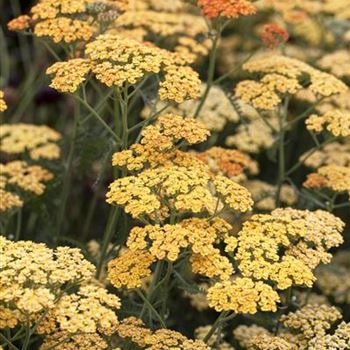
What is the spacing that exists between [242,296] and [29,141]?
2.29 metres

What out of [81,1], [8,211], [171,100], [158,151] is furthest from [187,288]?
[81,1]

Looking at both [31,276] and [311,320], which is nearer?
[31,276]

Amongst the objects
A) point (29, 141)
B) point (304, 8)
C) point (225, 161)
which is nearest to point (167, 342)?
point (225, 161)

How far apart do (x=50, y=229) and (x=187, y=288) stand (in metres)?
1.36

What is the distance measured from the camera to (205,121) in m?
5.22

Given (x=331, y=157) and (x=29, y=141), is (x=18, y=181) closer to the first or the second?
(x=29, y=141)

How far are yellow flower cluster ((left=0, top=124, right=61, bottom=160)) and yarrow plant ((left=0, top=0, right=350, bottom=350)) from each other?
0.02 metres

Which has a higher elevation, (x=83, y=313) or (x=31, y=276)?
(x=31, y=276)

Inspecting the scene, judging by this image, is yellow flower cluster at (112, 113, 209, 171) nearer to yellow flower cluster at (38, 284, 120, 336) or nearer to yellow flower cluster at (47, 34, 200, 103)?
yellow flower cluster at (47, 34, 200, 103)

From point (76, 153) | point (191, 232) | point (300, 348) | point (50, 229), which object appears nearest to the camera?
point (191, 232)

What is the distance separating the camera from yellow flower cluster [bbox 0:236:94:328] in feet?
9.67

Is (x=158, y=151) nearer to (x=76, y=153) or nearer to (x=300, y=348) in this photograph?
(x=300, y=348)

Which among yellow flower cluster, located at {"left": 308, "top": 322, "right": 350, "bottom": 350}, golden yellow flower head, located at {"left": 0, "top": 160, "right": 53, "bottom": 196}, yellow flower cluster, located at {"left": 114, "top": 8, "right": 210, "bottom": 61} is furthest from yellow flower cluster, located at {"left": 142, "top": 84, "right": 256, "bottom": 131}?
yellow flower cluster, located at {"left": 308, "top": 322, "right": 350, "bottom": 350}

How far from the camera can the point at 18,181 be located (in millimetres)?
4578
